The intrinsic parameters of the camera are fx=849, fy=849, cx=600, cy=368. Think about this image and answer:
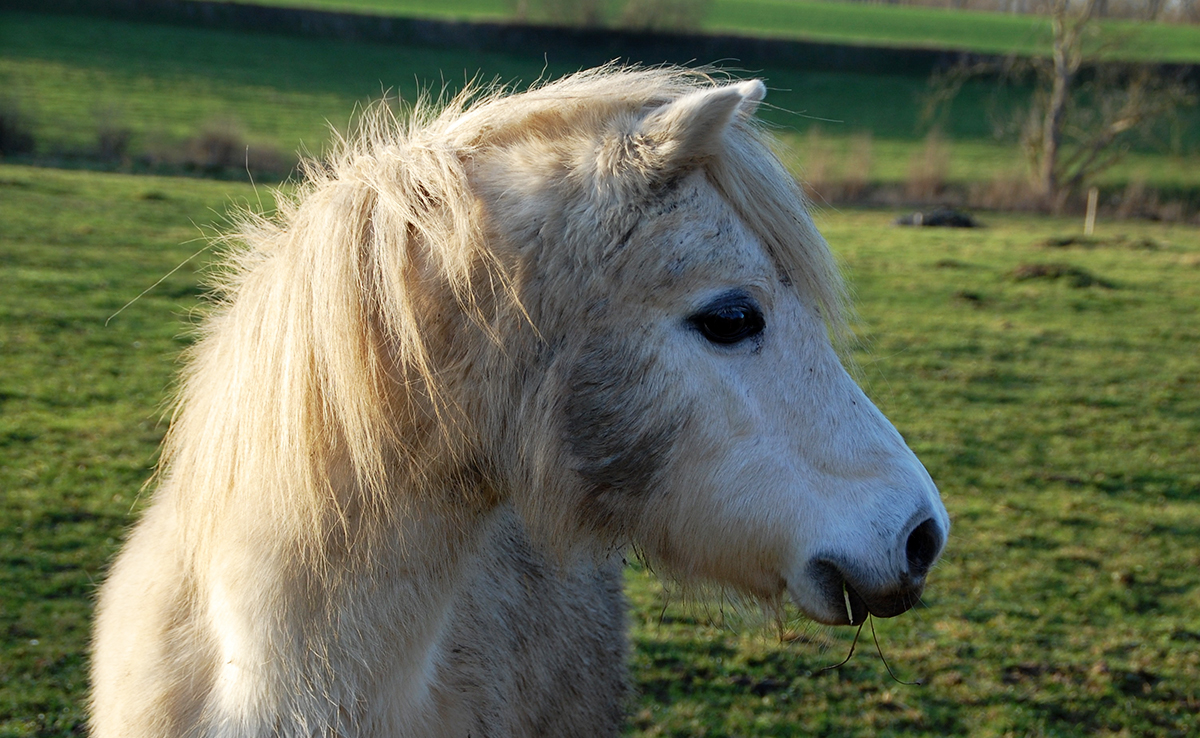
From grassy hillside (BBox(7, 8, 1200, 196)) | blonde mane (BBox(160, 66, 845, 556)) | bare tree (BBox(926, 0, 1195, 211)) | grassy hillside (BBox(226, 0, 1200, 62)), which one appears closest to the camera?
blonde mane (BBox(160, 66, 845, 556))

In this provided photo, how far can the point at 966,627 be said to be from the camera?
4.98 m

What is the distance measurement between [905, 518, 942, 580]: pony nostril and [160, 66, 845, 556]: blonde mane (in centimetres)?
52

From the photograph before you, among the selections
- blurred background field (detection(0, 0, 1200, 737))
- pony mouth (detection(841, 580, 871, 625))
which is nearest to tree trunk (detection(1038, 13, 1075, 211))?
blurred background field (detection(0, 0, 1200, 737))

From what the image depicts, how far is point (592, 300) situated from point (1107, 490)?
7205 mm

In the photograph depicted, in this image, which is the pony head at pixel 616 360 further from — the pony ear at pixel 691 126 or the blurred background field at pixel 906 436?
the blurred background field at pixel 906 436

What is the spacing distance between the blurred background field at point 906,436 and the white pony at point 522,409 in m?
0.43

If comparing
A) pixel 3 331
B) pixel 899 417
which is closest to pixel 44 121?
pixel 3 331

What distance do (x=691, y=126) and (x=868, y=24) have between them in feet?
163

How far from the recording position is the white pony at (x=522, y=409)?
174 cm

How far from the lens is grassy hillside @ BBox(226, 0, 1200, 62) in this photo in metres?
37.7

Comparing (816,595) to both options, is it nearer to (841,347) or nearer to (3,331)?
(841,347)

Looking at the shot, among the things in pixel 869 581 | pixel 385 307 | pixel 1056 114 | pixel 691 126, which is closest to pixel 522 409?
pixel 385 307

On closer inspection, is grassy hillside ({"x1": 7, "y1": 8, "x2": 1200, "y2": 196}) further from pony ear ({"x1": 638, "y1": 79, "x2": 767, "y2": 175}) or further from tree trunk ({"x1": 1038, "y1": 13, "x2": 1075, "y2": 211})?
pony ear ({"x1": 638, "y1": 79, "x2": 767, "y2": 175})

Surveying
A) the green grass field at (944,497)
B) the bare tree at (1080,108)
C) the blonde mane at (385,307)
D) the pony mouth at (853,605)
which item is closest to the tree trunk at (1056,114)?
the bare tree at (1080,108)
